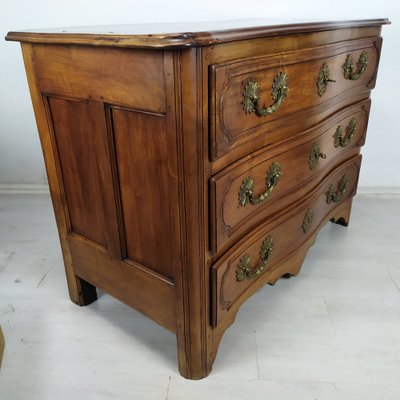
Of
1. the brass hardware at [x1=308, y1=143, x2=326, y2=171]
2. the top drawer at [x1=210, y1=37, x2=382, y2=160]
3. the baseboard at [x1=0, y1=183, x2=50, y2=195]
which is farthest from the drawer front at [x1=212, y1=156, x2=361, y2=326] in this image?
the baseboard at [x1=0, y1=183, x2=50, y2=195]

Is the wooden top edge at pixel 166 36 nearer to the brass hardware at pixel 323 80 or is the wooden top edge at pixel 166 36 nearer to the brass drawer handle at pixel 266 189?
the brass hardware at pixel 323 80

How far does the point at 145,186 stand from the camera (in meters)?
1.04

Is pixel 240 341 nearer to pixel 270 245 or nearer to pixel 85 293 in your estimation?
pixel 270 245

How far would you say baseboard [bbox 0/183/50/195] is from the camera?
2352 mm

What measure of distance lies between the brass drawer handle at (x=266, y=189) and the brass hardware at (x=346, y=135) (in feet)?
1.54

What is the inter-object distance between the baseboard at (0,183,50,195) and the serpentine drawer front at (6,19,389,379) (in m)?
1.05

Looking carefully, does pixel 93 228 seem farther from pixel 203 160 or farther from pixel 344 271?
pixel 344 271

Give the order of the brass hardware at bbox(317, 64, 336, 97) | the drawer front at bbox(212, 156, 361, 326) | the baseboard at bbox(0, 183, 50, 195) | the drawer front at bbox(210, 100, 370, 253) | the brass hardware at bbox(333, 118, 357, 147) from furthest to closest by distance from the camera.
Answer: the baseboard at bbox(0, 183, 50, 195), the brass hardware at bbox(333, 118, 357, 147), the brass hardware at bbox(317, 64, 336, 97), the drawer front at bbox(212, 156, 361, 326), the drawer front at bbox(210, 100, 370, 253)

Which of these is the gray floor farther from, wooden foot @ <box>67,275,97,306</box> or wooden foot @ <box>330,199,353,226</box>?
wooden foot @ <box>330,199,353,226</box>

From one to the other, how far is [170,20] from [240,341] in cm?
145

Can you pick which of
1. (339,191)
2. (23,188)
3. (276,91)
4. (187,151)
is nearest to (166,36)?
(187,151)

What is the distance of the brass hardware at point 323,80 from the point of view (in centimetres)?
125

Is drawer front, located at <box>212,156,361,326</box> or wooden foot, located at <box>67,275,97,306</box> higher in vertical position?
drawer front, located at <box>212,156,361,326</box>


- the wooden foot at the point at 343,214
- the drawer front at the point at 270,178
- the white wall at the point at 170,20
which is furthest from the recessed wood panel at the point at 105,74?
the wooden foot at the point at 343,214
